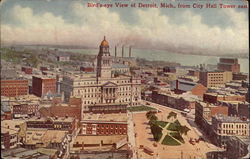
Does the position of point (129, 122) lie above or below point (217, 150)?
above

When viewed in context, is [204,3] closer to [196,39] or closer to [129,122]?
[196,39]

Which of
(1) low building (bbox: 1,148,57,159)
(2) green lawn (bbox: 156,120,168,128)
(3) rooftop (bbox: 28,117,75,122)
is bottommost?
(1) low building (bbox: 1,148,57,159)

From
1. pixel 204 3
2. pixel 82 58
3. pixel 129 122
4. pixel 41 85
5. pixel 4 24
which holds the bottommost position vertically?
pixel 129 122

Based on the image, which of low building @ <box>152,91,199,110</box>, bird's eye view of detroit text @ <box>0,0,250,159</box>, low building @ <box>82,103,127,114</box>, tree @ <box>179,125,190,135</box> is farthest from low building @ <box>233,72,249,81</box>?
low building @ <box>82,103,127,114</box>

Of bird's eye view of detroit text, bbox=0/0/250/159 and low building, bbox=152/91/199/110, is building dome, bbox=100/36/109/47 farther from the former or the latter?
low building, bbox=152/91/199/110

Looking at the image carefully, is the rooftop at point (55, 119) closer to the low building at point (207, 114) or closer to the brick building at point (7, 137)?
the brick building at point (7, 137)

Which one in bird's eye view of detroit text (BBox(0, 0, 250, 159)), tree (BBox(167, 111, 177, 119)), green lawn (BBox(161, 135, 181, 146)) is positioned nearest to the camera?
bird's eye view of detroit text (BBox(0, 0, 250, 159))

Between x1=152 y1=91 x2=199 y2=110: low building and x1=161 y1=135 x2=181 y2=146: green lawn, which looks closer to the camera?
x1=161 y1=135 x2=181 y2=146: green lawn

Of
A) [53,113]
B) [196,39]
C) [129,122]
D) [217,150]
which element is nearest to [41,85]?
[53,113]
